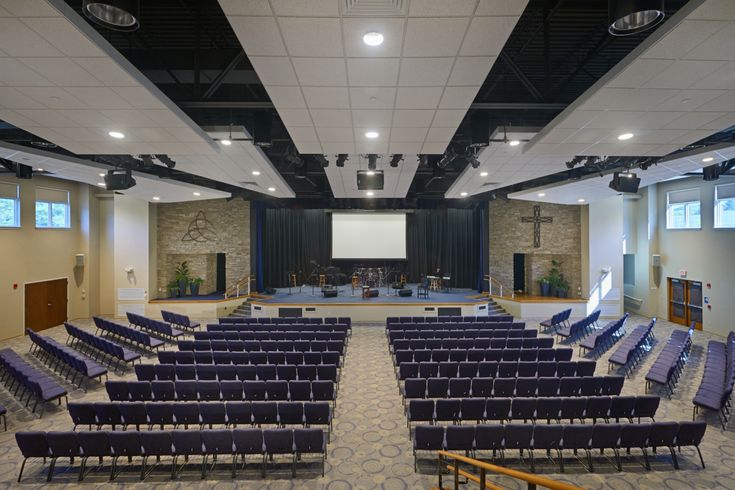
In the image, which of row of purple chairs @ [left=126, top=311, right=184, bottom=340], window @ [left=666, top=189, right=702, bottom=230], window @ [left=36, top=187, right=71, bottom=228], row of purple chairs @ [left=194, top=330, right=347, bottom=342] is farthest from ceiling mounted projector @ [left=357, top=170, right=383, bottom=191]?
window @ [left=666, top=189, right=702, bottom=230]

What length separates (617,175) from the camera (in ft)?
28.9

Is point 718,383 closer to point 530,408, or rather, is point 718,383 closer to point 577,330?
point 577,330

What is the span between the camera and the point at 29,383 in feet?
22.8

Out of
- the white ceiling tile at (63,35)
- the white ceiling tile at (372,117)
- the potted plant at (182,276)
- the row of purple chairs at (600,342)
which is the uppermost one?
the white ceiling tile at (372,117)

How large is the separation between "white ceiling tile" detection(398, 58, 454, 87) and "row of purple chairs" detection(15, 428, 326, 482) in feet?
14.9

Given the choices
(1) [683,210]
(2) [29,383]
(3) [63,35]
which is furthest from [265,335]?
(1) [683,210]

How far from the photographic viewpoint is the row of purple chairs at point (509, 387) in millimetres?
6504

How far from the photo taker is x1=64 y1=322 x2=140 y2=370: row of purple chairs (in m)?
9.02

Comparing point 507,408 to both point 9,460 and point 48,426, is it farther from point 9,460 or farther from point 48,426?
point 48,426

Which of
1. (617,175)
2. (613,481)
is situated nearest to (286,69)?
(613,481)

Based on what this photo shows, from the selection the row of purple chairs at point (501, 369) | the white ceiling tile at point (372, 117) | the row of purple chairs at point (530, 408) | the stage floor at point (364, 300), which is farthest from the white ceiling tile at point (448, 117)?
the stage floor at point (364, 300)

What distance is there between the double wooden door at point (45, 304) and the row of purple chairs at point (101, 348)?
8.13 feet

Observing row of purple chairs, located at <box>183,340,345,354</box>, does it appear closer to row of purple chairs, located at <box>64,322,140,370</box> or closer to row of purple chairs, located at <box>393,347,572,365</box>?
row of purple chairs, located at <box>64,322,140,370</box>

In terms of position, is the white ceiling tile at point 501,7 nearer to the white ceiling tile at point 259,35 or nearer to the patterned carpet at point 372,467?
the white ceiling tile at point 259,35
